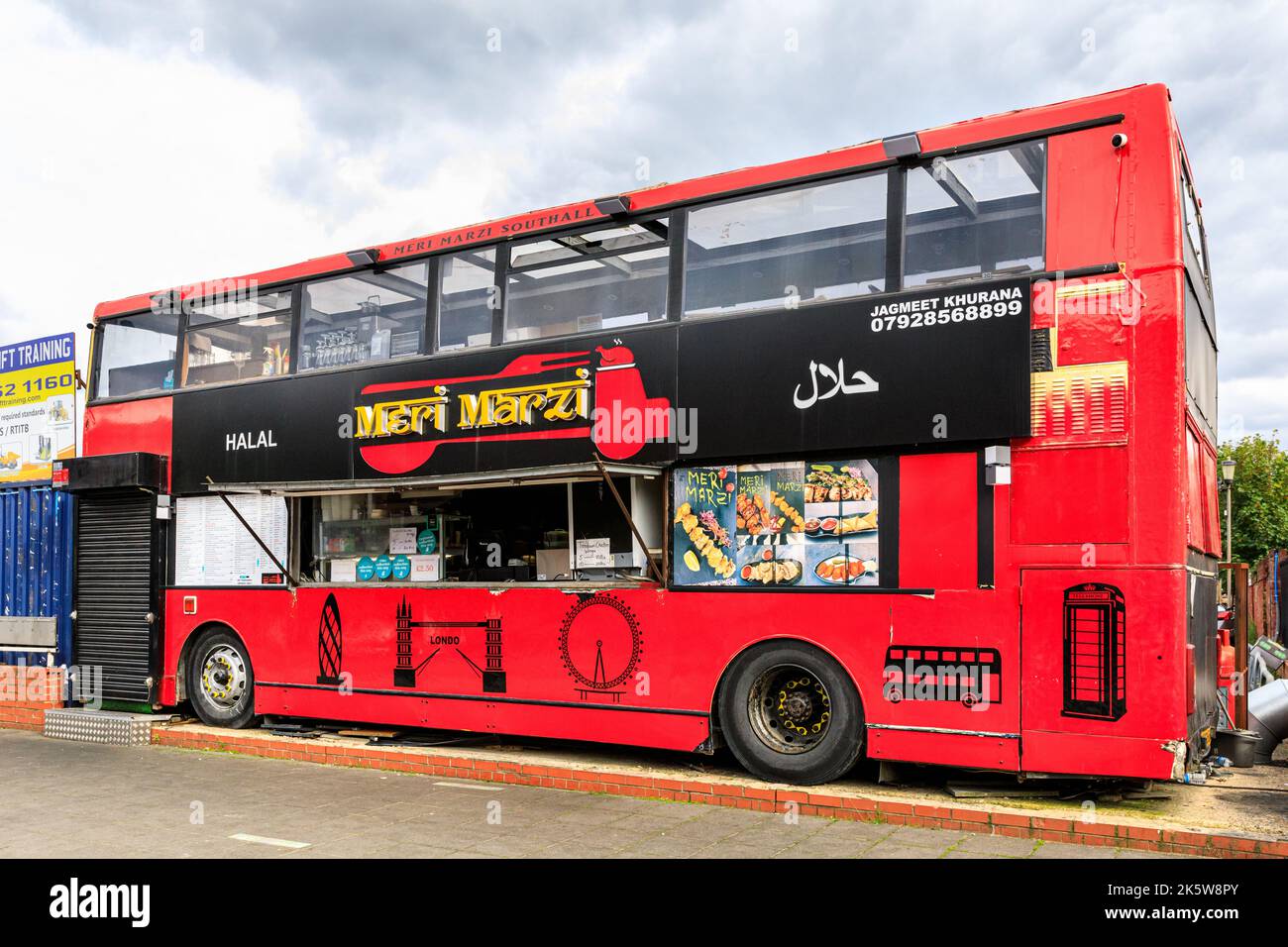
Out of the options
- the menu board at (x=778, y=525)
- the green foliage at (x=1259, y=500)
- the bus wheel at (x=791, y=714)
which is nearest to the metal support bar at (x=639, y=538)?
the menu board at (x=778, y=525)

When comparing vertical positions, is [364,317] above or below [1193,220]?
below

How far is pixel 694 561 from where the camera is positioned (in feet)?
28.2

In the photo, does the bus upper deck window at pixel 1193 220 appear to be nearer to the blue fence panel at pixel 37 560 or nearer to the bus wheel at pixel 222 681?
the bus wheel at pixel 222 681

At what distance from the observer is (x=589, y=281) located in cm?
932

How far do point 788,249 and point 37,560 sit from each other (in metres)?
10.1

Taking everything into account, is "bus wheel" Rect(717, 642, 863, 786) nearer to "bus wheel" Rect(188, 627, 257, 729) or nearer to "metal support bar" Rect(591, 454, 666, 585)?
"metal support bar" Rect(591, 454, 666, 585)

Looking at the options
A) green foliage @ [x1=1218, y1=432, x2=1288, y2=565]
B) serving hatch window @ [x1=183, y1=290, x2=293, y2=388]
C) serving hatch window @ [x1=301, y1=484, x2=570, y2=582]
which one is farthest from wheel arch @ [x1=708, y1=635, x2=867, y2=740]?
green foliage @ [x1=1218, y1=432, x2=1288, y2=565]

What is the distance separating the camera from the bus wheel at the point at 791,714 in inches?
304

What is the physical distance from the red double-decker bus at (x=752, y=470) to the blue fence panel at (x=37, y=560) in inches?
68.8

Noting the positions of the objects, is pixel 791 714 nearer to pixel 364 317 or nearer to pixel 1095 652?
pixel 1095 652

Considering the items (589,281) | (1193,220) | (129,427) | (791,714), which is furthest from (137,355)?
(1193,220)
